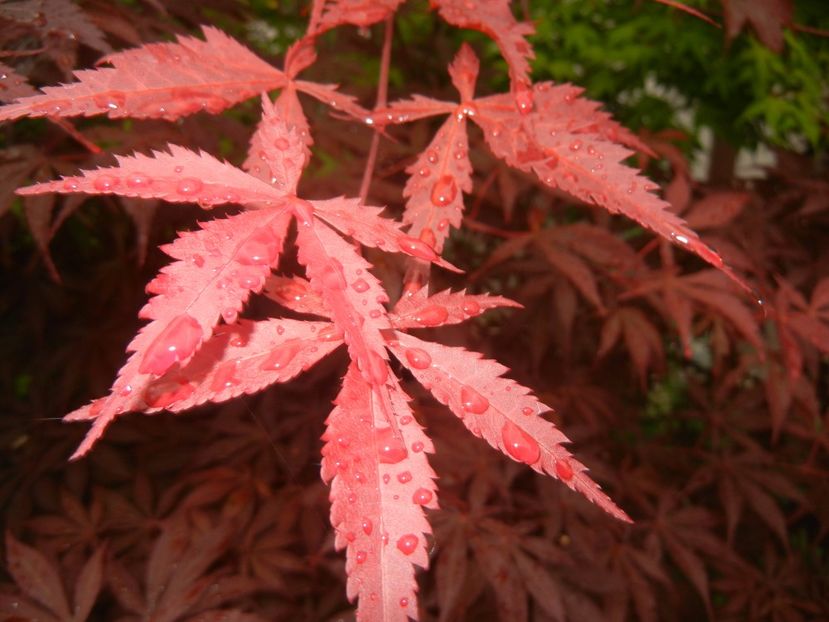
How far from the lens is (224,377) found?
0.49 m

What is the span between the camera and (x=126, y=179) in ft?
1.54

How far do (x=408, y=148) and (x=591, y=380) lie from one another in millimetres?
594

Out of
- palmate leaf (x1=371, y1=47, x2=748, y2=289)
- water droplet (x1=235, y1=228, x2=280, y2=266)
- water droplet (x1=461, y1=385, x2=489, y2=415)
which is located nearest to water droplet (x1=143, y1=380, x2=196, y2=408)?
water droplet (x1=235, y1=228, x2=280, y2=266)

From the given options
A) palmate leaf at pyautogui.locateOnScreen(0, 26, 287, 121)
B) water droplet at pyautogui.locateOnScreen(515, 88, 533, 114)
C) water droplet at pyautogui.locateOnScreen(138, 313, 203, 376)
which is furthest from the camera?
water droplet at pyautogui.locateOnScreen(515, 88, 533, 114)

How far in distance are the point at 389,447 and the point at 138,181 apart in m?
0.28

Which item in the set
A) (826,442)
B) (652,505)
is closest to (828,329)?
(826,442)

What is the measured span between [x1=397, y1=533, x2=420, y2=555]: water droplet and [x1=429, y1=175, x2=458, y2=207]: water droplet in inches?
11.8

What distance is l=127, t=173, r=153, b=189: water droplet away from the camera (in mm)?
469

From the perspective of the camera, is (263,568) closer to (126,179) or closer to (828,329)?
(126,179)

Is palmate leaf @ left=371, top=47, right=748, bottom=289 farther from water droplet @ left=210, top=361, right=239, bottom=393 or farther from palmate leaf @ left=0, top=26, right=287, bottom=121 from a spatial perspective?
water droplet @ left=210, top=361, right=239, bottom=393

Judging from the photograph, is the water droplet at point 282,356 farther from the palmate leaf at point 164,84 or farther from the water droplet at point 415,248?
the palmate leaf at point 164,84

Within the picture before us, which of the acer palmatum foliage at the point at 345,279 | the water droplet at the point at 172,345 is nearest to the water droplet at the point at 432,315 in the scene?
the acer palmatum foliage at the point at 345,279

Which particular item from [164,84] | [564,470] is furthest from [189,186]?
[564,470]

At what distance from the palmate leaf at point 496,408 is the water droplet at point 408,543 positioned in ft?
0.29
